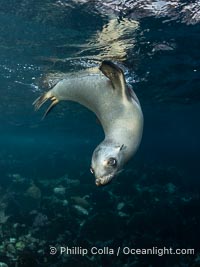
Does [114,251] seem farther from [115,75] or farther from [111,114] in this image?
[115,75]

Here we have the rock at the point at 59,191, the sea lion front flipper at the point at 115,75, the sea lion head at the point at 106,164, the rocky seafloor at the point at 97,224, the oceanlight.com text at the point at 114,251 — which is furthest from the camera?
the rock at the point at 59,191

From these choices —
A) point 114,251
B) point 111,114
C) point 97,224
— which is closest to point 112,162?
point 111,114

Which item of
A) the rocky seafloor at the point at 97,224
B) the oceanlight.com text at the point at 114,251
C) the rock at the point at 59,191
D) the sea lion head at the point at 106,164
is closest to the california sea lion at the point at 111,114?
the sea lion head at the point at 106,164

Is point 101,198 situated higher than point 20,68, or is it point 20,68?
point 20,68

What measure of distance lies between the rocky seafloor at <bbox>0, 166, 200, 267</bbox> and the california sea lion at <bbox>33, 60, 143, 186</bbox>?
23.6ft

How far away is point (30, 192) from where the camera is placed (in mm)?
17656

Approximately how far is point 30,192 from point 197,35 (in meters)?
12.9

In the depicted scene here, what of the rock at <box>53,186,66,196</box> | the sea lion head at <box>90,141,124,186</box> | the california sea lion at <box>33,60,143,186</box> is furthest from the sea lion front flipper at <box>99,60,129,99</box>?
the rock at <box>53,186,66,196</box>

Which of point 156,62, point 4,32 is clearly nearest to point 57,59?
point 4,32

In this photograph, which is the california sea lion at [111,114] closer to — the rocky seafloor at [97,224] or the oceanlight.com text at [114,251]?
the rocky seafloor at [97,224]

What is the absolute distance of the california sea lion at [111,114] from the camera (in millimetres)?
3340

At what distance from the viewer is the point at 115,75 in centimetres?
407

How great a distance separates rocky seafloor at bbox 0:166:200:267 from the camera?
10344 mm

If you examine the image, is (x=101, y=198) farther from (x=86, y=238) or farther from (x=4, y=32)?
(x=4, y=32)
